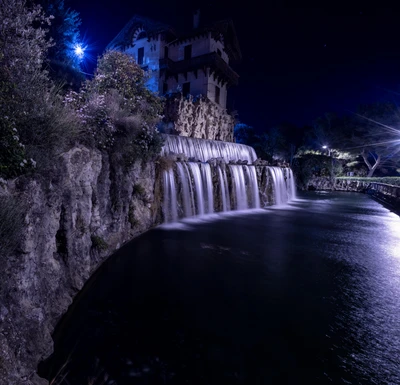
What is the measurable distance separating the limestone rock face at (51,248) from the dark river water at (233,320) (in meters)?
0.43

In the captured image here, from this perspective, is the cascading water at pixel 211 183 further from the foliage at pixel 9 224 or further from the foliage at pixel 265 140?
the foliage at pixel 265 140

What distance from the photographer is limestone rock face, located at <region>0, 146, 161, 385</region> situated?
2.79m

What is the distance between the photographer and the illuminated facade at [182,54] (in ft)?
106

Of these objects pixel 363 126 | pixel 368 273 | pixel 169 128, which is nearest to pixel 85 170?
pixel 368 273

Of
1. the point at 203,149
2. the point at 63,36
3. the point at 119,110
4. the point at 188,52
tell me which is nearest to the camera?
the point at 119,110

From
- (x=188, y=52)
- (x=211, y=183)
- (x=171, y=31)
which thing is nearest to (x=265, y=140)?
(x=188, y=52)

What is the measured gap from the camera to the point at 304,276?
20.8ft

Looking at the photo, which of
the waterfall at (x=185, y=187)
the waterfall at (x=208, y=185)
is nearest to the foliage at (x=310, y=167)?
the waterfall at (x=208, y=185)

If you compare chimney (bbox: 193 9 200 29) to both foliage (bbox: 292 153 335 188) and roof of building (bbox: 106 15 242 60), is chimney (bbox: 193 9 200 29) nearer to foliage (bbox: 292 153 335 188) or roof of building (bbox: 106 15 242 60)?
roof of building (bbox: 106 15 242 60)

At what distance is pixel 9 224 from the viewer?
2.86m

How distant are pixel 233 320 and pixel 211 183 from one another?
11.6 metres

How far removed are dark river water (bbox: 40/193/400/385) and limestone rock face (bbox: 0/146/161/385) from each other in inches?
17.0

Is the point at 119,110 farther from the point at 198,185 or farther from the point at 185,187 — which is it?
the point at 198,185

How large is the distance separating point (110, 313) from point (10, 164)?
121 inches
